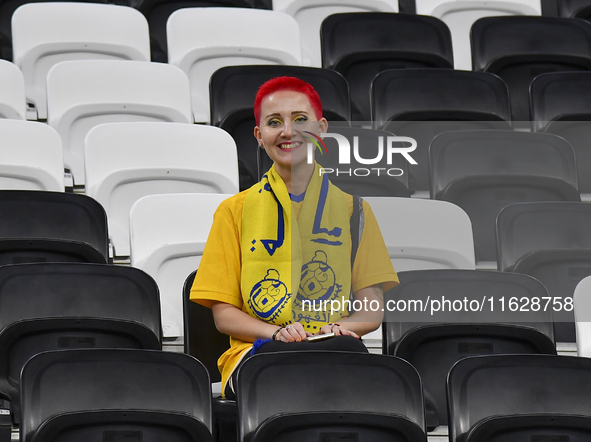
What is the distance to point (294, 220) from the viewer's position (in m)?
1.60

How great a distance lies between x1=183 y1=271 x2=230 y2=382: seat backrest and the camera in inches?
65.1

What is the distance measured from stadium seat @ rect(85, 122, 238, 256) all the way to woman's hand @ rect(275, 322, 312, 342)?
2.70ft

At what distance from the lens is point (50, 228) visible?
1.90 m

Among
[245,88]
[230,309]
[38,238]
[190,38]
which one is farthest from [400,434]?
[190,38]

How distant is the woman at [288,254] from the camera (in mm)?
1540

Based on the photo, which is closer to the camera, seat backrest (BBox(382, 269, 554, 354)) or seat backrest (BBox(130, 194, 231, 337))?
seat backrest (BBox(382, 269, 554, 354))

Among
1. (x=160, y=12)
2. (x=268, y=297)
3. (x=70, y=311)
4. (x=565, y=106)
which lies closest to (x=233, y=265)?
(x=268, y=297)

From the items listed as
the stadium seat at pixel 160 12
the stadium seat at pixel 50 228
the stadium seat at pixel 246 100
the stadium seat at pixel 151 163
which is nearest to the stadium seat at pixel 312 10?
the stadium seat at pixel 160 12

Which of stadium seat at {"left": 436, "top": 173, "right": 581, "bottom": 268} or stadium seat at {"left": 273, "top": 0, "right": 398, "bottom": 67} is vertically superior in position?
stadium seat at {"left": 273, "top": 0, "right": 398, "bottom": 67}

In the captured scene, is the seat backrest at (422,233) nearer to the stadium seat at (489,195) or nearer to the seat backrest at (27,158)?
the stadium seat at (489,195)

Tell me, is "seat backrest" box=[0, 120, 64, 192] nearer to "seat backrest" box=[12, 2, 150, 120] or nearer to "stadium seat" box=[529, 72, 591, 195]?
"seat backrest" box=[12, 2, 150, 120]

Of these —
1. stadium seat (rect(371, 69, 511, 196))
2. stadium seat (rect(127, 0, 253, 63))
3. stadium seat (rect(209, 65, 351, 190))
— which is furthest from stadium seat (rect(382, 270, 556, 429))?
stadium seat (rect(127, 0, 253, 63))

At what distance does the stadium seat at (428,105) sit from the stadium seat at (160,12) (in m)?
0.87

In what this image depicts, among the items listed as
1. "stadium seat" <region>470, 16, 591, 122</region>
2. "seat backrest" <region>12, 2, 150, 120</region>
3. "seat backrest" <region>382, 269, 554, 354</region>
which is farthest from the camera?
"stadium seat" <region>470, 16, 591, 122</region>
